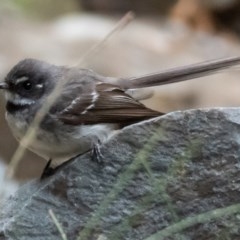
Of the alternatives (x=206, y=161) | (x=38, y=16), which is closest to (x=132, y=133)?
(x=206, y=161)

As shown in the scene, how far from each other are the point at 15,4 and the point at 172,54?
466 centimetres

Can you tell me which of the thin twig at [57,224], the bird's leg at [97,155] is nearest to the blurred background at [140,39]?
the bird's leg at [97,155]

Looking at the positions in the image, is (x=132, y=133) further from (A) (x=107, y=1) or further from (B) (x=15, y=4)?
(A) (x=107, y=1)

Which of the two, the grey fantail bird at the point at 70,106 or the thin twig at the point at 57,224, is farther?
the grey fantail bird at the point at 70,106

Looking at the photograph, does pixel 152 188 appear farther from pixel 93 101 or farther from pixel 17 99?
pixel 17 99

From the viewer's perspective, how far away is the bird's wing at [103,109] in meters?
6.15

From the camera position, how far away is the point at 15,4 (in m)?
9.23

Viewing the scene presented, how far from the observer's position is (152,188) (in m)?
5.36

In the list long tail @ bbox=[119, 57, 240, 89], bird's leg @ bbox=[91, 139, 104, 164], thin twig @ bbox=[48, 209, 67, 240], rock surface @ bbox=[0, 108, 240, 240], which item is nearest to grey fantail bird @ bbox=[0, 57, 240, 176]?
long tail @ bbox=[119, 57, 240, 89]

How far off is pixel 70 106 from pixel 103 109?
233 millimetres

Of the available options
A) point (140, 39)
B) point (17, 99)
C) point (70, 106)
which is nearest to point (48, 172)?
point (70, 106)

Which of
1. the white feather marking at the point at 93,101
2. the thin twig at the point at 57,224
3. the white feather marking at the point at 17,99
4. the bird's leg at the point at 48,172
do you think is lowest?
the bird's leg at the point at 48,172

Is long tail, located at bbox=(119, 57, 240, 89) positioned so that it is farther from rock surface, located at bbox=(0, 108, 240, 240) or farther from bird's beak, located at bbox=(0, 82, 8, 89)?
rock surface, located at bbox=(0, 108, 240, 240)

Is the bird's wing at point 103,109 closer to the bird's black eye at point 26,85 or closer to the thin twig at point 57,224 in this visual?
the bird's black eye at point 26,85
